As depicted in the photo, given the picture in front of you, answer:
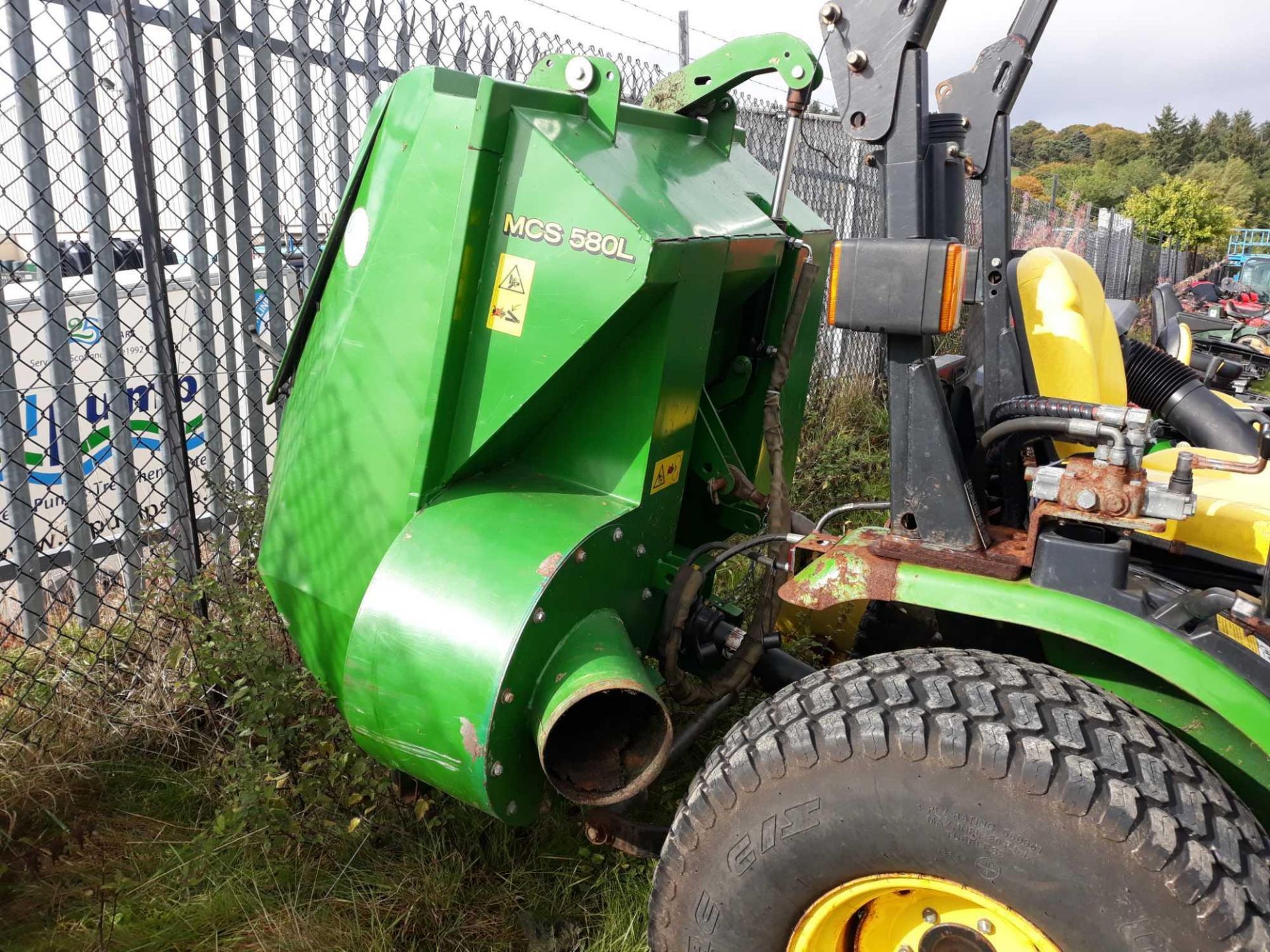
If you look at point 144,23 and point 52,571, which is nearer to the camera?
point 144,23

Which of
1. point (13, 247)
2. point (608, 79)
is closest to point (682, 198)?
point (608, 79)

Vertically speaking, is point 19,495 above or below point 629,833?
above

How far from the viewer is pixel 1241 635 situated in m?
1.60

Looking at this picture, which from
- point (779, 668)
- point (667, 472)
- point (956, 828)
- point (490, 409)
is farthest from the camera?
point (779, 668)

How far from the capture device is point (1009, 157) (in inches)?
95.2

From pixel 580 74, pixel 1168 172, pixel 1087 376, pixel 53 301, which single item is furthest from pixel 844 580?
pixel 1168 172

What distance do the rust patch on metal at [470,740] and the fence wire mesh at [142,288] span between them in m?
1.59

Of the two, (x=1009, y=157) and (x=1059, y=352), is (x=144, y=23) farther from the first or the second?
(x=1059, y=352)

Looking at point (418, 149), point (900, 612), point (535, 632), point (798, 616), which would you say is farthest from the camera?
point (798, 616)

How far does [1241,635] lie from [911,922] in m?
0.77

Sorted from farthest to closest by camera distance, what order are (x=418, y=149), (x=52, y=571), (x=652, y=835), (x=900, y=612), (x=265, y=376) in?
(x=265, y=376) → (x=52, y=571) → (x=900, y=612) → (x=652, y=835) → (x=418, y=149)

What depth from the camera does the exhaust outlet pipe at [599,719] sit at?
1.78 metres

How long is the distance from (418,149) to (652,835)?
163 centimetres

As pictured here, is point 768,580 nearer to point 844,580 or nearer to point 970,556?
point 844,580
